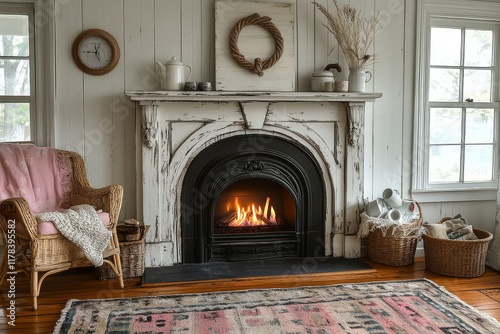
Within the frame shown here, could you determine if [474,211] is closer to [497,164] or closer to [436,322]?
[497,164]

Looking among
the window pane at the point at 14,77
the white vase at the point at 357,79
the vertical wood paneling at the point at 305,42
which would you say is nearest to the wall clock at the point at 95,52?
the window pane at the point at 14,77

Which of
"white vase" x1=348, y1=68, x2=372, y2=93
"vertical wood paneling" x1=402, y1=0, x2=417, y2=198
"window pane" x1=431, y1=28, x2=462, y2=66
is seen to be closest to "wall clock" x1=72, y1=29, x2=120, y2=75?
"white vase" x1=348, y1=68, x2=372, y2=93

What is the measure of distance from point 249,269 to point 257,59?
157 centimetres

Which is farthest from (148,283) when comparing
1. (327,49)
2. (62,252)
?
(327,49)

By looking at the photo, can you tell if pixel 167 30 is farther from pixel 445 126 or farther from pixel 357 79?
pixel 445 126

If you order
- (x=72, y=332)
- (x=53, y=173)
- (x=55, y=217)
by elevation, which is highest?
(x=53, y=173)

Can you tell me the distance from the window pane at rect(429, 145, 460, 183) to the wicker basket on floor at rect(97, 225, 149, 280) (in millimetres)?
2481

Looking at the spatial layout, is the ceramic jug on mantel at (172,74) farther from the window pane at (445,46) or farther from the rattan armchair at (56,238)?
the window pane at (445,46)

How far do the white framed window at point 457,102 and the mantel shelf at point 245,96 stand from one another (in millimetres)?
697

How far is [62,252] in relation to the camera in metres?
3.05

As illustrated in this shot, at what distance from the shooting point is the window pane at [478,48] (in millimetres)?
4238

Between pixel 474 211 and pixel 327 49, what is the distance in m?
1.90

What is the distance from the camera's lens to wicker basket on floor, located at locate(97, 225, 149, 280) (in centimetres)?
349

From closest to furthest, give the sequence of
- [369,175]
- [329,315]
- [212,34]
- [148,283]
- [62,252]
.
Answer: [329,315] < [62,252] < [148,283] < [212,34] < [369,175]
